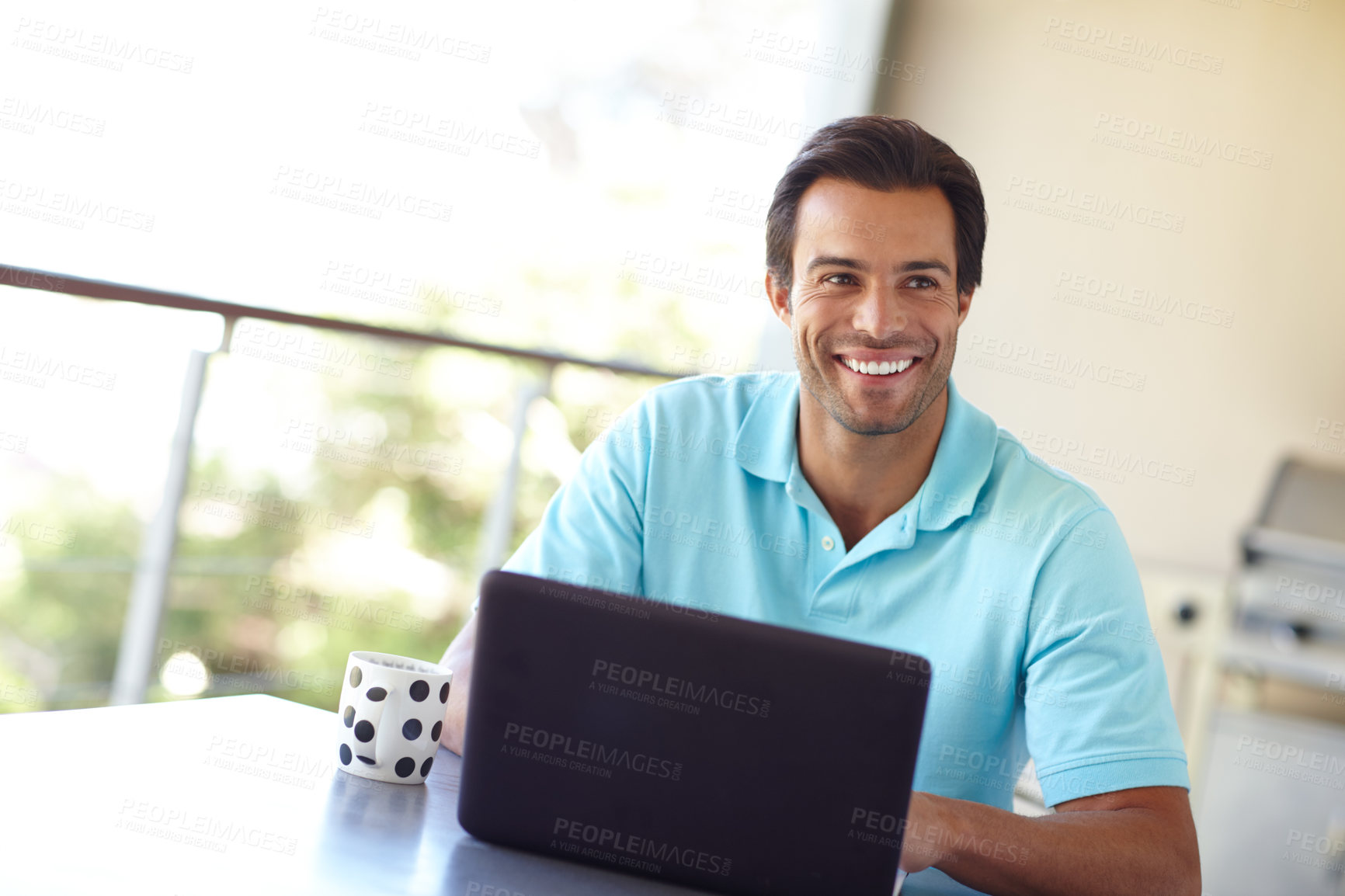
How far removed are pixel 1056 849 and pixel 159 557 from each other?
1.57 m

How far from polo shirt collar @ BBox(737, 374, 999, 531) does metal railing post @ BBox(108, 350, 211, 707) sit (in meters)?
1.01

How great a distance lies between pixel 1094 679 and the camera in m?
1.10

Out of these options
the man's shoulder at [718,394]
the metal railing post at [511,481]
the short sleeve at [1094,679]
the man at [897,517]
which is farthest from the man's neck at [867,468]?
the metal railing post at [511,481]

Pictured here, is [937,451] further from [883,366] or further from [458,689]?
[458,689]

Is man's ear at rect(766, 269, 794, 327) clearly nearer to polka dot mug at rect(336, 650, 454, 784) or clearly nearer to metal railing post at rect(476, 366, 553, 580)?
polka dot mug at rect(336, 650, 454, 784)

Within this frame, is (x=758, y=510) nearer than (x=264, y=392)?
Yes

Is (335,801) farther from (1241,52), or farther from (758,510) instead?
(1241,52)

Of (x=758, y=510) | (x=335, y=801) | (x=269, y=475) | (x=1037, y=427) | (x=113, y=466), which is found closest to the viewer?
(x=335, y=801)

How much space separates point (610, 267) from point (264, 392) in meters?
2.32

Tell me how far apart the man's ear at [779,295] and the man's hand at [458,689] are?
0.60m

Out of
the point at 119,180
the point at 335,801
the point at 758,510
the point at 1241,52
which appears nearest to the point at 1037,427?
the point at 1241,52

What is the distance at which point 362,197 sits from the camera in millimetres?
7512

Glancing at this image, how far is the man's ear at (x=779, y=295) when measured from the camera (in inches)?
58.4

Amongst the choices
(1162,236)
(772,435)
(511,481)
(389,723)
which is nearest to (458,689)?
(389,723)
